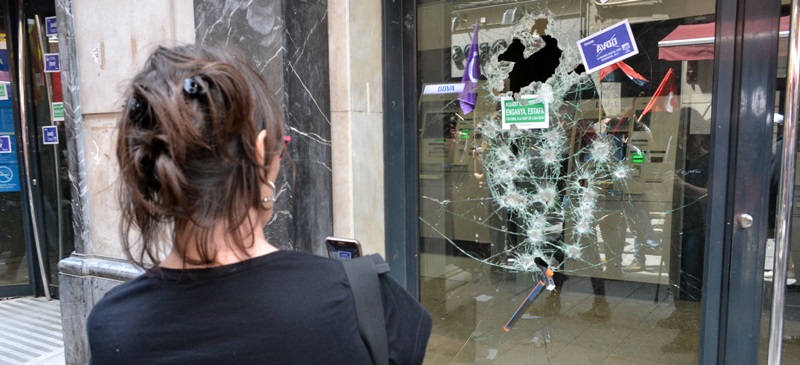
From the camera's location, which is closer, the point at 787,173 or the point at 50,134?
the point at 787,173

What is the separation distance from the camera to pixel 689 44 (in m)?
2.66

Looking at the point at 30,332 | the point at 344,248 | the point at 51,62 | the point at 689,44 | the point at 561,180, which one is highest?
the point at 51,62

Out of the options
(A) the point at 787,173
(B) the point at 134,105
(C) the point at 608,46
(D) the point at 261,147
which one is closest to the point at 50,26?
(C) the point at 608,46

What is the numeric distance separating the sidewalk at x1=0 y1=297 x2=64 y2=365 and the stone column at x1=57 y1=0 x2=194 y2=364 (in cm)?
83

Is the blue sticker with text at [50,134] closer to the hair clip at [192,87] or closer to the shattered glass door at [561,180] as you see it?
the shattered glass door at [561,180]

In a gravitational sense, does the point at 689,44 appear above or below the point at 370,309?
above

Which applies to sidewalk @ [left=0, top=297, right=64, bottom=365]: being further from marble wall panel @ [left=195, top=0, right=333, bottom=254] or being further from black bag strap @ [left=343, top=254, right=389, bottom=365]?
black bag strap @ [left=343, top=254, right=389, bottom=365]

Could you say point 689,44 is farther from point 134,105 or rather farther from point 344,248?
point 134,105

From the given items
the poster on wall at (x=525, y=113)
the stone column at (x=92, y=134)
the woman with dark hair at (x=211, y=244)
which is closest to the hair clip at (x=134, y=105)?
the woman with dark hair at (x=211, y=244)

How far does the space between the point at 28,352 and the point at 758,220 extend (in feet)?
17.7

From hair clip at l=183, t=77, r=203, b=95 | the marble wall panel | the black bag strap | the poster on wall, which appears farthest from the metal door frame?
the black bag strap

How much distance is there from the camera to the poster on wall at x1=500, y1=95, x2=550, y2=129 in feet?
10.2

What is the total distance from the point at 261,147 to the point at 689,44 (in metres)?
2.44

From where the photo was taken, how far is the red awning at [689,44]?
2.60 metres
